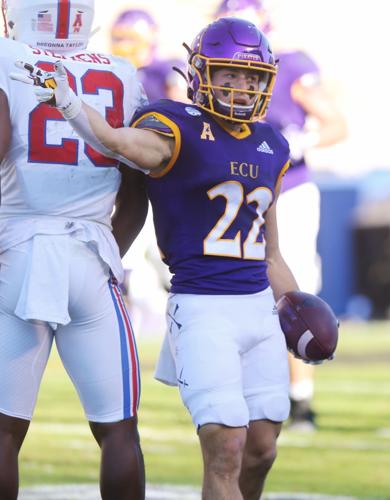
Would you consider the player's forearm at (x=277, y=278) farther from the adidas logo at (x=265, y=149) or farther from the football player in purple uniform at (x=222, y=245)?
the adidas logo at (x=265, y=149)

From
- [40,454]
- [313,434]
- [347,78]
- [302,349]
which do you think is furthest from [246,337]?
[347,78]

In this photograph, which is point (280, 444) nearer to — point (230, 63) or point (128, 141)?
point (230, 63)

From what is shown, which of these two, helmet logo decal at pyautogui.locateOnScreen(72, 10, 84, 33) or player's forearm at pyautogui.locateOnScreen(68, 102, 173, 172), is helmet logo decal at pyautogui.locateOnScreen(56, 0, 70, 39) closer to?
helmet logo decal at pyautogui.locateOnScreen(72, 10, 84, 33)

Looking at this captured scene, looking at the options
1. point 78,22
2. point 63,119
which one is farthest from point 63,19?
point 63,119

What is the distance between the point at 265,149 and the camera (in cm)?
393

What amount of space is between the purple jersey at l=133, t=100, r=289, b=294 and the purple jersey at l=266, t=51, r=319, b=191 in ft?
9.50

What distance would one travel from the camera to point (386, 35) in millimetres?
20797

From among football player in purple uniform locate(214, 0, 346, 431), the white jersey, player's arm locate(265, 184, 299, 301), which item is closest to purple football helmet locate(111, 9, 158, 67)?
football player in purple uniform locate(214, 0, 346, 431)

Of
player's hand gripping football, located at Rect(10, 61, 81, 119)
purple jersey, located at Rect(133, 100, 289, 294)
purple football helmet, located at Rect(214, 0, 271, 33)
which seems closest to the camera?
player's hand gripping football, located at Rect(10, 61, 81, 119)

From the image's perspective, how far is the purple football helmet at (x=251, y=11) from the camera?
6.45m

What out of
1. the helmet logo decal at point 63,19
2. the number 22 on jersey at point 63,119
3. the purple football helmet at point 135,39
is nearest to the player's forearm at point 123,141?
the number 22 on jersey at point 63,119

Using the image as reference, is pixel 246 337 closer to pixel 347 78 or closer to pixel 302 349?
pixel 302 349

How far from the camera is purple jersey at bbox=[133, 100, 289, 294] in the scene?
3.75 metres

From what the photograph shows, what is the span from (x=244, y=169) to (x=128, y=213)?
43 cm
